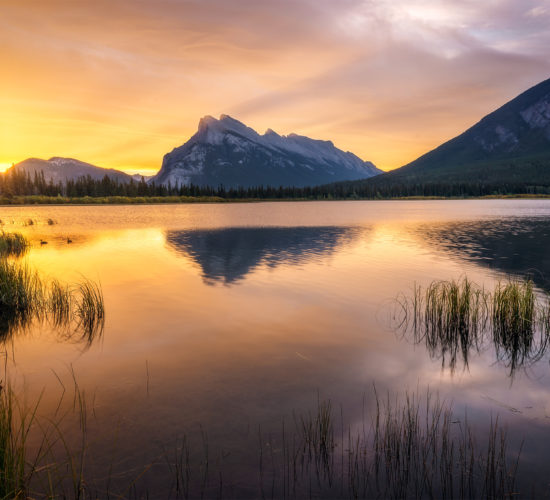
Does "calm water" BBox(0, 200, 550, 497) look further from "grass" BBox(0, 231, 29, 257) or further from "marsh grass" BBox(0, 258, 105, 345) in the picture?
"grass" BBox(0, 231, 29, 257)

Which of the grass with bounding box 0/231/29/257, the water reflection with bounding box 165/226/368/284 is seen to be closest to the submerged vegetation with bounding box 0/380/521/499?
the water reflection with bounding box 165/226/368/284

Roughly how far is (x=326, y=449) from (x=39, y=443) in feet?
18.8

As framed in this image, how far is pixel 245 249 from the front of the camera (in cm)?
4303

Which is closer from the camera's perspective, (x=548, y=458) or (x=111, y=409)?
(x=548, y=458)

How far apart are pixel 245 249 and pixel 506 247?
27.3 metres

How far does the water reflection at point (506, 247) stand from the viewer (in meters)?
30.2

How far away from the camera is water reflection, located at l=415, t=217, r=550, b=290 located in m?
30.2

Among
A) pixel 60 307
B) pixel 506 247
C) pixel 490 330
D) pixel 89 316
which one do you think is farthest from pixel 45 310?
pixel 506 247

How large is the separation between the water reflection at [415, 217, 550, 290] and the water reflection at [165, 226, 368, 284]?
38.6 ft

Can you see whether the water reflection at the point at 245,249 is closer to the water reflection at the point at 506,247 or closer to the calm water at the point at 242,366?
the calm water at the point at 242,366

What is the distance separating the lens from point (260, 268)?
32.0 metres

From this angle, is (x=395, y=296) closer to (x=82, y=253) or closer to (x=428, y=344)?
(x=428, y=344)

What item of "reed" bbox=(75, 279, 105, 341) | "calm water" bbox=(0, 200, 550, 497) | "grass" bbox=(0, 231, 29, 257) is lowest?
"calm water" bbox=(0, 200, 550, 497)

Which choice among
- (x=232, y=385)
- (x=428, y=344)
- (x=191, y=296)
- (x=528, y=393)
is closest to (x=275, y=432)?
(x=232, y=385)
